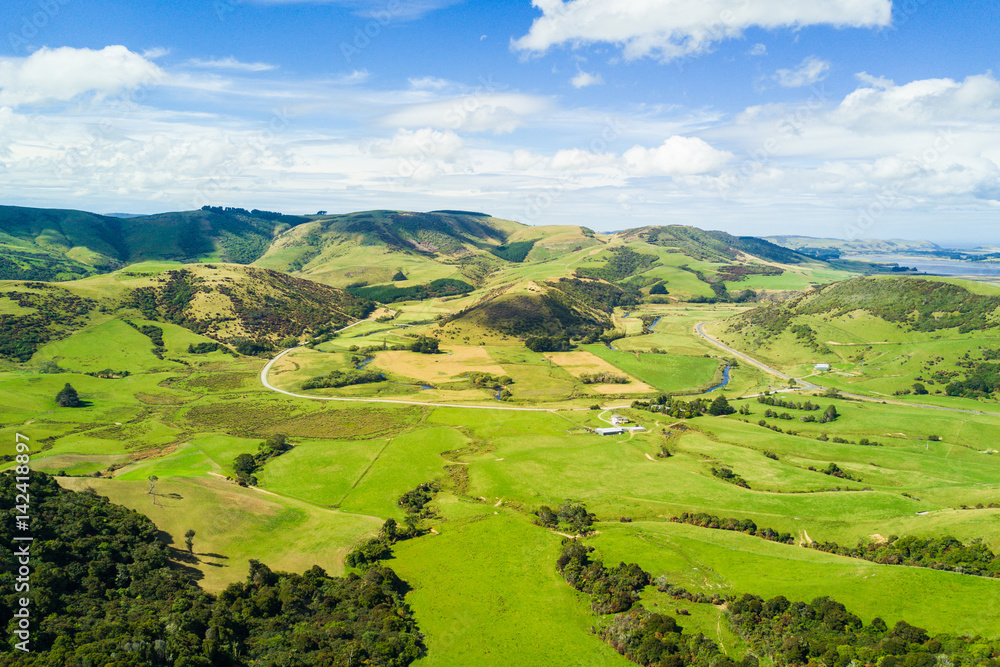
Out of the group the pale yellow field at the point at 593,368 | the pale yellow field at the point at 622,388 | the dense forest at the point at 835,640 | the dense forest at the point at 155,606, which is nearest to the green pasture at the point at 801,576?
the dense forest at the point at 835,640

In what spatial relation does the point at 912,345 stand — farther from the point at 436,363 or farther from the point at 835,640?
the point at 835,640

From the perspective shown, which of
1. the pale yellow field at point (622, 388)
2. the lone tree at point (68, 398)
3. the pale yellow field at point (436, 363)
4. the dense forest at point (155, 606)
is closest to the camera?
the dense forest at point (155, 606)

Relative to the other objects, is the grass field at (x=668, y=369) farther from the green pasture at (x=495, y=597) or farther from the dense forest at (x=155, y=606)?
the dense forest at (x=155, y=606)

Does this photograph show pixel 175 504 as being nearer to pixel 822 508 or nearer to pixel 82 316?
pixel 822 508

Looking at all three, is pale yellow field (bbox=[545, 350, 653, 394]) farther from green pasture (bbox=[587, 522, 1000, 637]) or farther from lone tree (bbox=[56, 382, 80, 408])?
lone tree (bbox=[56, 382, 80, 408])

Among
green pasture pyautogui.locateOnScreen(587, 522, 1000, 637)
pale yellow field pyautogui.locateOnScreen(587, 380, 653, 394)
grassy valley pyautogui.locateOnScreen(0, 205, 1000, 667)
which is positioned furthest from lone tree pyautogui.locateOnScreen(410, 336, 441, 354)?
green pasture pyautogui.locateOnScreen(587, 522, 1000, 637)

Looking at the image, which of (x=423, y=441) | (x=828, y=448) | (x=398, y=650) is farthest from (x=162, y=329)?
(x=828, y=448)
